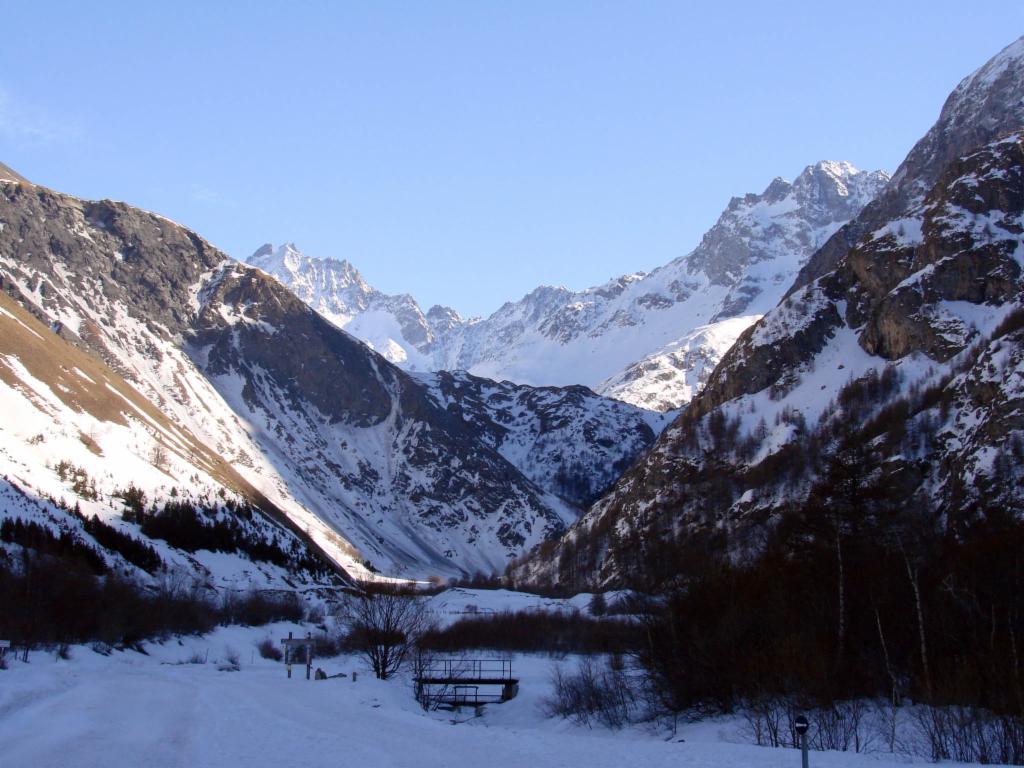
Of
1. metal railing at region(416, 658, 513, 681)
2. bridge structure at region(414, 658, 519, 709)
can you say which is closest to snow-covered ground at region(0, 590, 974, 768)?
bridge structure at region(414, 658, 519, 709)

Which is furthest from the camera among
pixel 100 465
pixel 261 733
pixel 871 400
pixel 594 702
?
pixel 871 400

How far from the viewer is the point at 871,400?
431 ft

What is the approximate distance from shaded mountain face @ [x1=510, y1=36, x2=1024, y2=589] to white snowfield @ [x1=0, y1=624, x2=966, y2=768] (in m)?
62.4

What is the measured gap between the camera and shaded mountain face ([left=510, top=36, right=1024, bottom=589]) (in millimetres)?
102625

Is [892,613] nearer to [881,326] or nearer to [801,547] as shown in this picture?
[801,547]

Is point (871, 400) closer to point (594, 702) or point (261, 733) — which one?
point (594, 702)

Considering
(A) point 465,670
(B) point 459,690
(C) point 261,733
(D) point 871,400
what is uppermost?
(D) point 871,400

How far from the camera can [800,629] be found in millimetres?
40062

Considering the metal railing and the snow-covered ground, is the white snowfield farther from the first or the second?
the metal railing

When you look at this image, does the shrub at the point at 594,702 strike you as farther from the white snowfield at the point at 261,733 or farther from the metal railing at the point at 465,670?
the metal railing at the point at 465,670

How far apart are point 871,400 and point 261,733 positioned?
389 feet

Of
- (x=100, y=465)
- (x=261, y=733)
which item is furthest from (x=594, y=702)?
(x=100, y=465)

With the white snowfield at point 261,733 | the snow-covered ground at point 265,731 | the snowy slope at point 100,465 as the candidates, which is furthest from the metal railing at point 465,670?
the snowy slope at point 100,465

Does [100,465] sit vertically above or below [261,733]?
above
